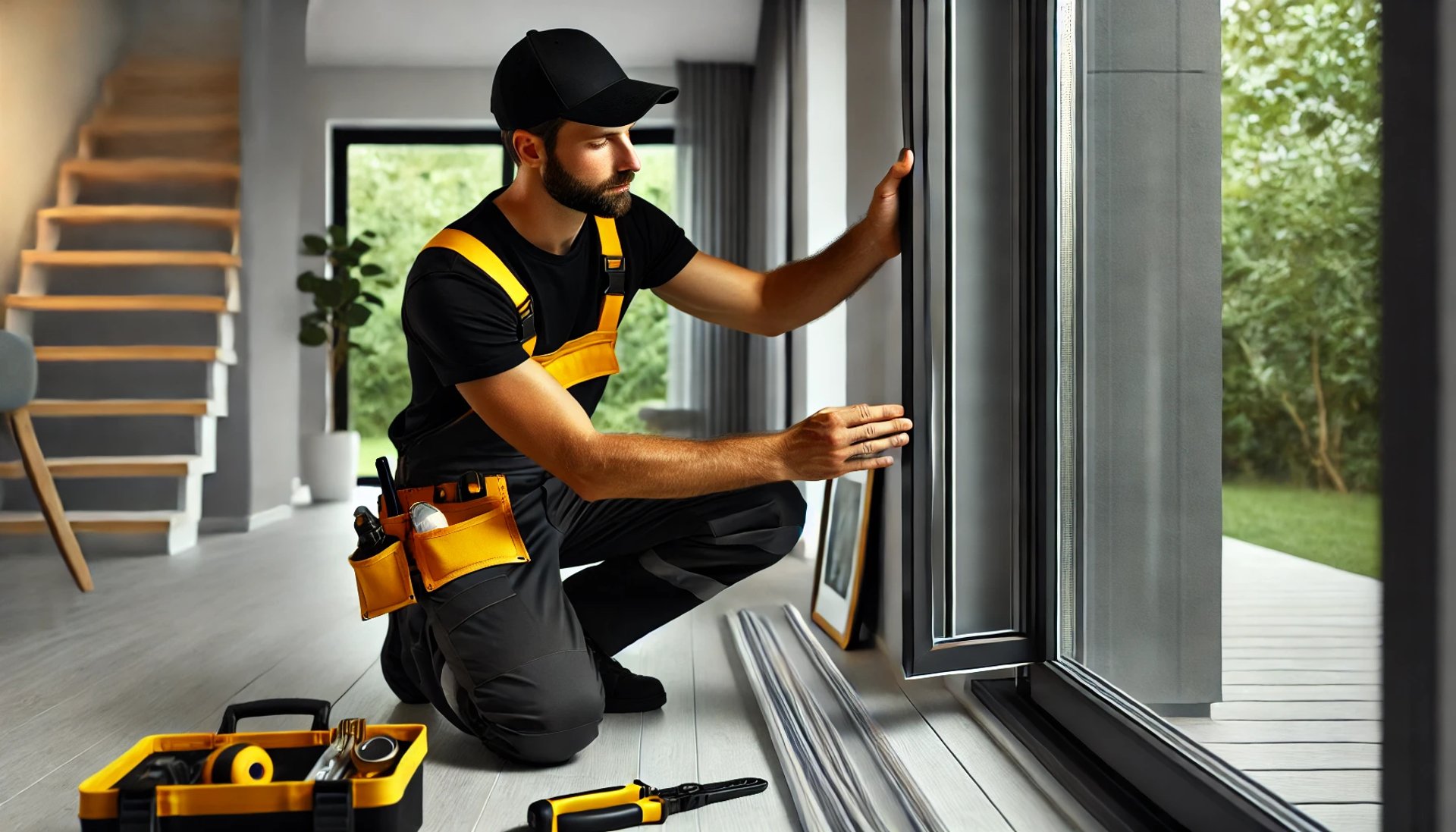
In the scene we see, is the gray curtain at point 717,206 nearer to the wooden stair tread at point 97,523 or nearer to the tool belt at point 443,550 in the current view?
the wooden stair tread at point 97,523

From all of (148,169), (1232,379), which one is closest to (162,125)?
(148,169)

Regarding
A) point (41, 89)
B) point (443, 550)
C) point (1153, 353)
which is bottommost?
point (443, 550)

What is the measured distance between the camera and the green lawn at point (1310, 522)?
0.91 m

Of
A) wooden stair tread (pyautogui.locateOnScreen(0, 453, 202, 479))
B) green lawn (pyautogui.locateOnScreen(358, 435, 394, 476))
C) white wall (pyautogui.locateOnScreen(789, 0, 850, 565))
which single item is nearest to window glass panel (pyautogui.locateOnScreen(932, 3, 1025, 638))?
white wall (pyautogui.locateOnScreen(789, 0, 850, 565))

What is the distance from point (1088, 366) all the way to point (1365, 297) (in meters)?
0.72

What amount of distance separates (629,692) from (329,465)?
4.76 meters

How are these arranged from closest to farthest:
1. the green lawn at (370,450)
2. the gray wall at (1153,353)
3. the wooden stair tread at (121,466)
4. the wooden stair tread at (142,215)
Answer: the gray wall at (1153,353) < the wooden stair tread at (121,466) < the wooden stair tread at (142,215) < the green lawn at (370,450)

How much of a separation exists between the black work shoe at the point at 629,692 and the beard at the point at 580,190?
776 mm

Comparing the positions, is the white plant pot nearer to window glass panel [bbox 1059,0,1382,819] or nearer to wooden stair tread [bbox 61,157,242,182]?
wooden stair tread [bbox 61,157,242,182]

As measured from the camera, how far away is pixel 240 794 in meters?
1.25

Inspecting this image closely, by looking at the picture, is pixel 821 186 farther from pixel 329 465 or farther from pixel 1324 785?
pixel 329 465

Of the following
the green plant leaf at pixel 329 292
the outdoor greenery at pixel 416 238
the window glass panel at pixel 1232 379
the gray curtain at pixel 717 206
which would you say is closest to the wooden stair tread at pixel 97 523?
the green plant leaf at pixel 329 292

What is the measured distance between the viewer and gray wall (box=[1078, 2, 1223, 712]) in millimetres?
1309

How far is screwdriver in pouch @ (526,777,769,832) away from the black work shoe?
0.43 metres
